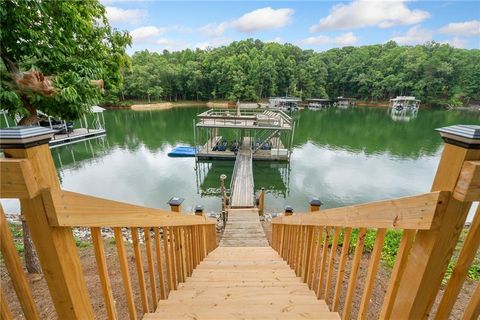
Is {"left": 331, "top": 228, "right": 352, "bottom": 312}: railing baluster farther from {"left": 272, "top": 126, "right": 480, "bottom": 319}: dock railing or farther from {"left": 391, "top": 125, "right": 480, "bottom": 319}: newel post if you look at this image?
{"left": 391, "top": 125, "right": 480, "bottom": 319}: newel post

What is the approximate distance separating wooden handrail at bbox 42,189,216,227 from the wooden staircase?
683 millimetres

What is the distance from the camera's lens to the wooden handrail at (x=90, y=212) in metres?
0.79

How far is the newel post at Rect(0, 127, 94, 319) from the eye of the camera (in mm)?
699

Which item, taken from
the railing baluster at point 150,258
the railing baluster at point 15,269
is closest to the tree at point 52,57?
the railing baluster at point 150,258

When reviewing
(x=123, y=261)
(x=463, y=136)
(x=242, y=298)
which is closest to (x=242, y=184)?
(x=242, y=298)

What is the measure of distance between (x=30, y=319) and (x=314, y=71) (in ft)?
190

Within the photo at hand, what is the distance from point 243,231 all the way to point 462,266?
5.85 m

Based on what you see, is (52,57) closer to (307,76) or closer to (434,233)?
(434,233)

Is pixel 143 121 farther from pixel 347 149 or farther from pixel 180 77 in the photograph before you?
pixel 347 149

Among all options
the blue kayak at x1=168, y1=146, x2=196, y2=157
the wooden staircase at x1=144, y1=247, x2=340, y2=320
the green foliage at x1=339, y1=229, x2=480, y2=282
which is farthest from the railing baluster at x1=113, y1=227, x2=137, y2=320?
the blue kayak at x1=168, y1=146, x2=196, y2=157

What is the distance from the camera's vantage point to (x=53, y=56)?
2.86 m

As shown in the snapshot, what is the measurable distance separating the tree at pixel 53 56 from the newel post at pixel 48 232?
88.3 inches

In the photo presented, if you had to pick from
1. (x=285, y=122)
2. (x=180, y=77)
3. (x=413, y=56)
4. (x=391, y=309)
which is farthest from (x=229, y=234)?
(x=413, y=56)

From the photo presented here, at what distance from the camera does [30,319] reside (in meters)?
0.82
